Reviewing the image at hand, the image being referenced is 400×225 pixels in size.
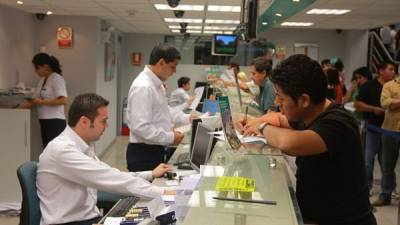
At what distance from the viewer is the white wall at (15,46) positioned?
650 cm

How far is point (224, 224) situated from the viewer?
3.87ft

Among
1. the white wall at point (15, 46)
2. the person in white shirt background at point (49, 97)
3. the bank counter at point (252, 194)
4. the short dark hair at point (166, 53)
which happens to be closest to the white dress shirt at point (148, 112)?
the short dark hair at point (166, 53)

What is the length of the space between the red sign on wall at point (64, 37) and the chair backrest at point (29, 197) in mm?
5737

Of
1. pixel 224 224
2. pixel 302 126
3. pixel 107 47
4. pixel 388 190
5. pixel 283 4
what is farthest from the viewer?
pixel 107 47

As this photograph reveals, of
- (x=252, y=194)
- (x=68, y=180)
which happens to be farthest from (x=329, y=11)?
(x=252, y=194)

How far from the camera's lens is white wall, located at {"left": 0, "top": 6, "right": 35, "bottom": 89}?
21.3 feet

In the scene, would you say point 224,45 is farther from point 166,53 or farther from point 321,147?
point 321,147

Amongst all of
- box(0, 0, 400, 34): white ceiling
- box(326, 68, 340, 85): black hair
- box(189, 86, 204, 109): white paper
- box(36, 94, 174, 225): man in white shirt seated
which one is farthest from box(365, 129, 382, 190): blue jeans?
box(36, 94, 174, 225): man in white shirt seated

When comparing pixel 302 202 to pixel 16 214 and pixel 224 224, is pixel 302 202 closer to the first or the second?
pixel 224 224

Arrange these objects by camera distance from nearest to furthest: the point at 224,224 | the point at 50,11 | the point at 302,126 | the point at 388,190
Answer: the point at 224,224, the point at 302,126, the point at 388,190, the point at 50,11

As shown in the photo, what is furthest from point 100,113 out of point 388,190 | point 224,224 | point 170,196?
point 388,190

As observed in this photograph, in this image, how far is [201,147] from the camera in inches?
121

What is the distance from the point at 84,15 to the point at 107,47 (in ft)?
4.20

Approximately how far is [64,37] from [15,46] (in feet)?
3.40
